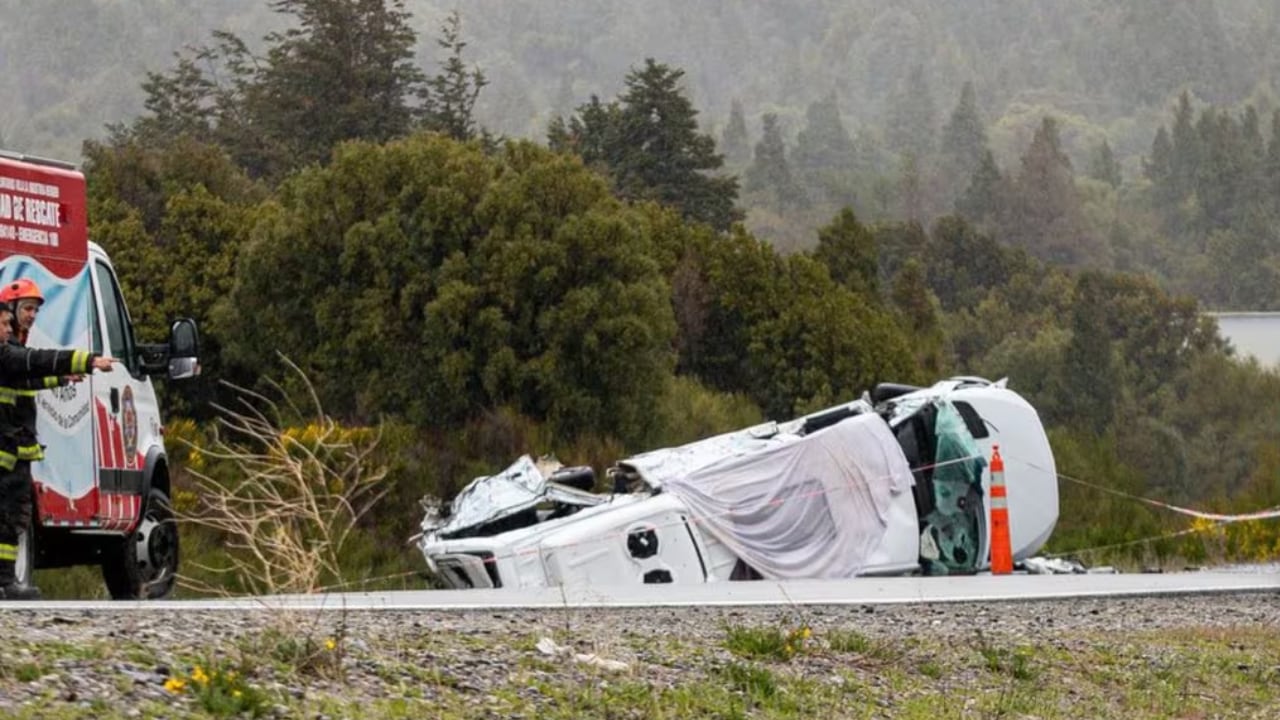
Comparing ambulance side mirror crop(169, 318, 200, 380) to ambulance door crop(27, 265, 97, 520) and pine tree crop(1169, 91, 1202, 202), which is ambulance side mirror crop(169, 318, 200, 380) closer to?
ambulance door crop(27, 265, 97, 520)

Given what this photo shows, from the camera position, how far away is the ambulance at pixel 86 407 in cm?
1432

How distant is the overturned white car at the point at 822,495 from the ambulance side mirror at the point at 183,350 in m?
4.44

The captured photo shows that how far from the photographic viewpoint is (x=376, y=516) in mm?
31000

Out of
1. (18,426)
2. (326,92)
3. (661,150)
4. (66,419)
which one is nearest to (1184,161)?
(661,150)

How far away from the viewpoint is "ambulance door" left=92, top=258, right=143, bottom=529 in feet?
49.9


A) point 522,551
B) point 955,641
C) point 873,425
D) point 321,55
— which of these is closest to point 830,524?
point 873,425

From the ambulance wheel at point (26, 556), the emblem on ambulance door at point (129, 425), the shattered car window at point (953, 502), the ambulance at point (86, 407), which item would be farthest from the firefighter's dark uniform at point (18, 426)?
the shattered car window at point (953, 502)

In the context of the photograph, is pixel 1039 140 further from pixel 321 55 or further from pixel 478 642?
pixel 478 642

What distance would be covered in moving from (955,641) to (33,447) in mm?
5157

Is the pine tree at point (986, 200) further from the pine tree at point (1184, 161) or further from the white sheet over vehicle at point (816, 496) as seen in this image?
the white sheet over vehicle at point (816, 496)

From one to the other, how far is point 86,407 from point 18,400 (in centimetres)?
147

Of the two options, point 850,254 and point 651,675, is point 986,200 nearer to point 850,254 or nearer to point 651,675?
point 850,254

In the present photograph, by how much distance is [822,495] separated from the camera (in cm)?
2141

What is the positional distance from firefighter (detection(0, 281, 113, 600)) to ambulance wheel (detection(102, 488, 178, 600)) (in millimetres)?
1874
